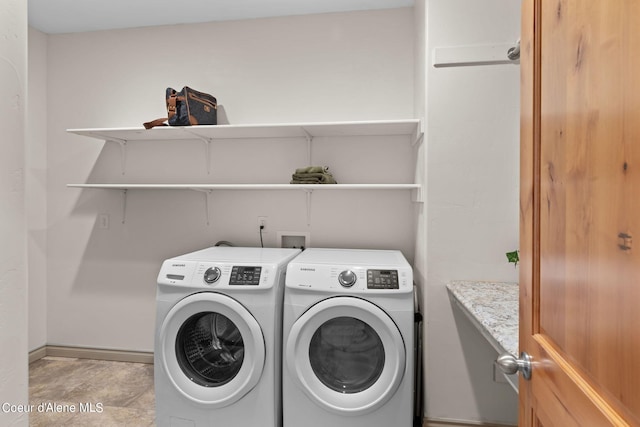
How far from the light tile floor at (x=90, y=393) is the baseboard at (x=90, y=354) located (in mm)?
33

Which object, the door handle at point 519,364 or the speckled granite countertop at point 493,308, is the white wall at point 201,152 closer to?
the speckled granite countertop at point 493,308

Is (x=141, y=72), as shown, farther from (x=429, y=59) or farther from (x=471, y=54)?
(x=471, y=54)

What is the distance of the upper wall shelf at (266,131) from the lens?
88.0 inches

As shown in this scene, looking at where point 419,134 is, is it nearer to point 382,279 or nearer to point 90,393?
point 382,279

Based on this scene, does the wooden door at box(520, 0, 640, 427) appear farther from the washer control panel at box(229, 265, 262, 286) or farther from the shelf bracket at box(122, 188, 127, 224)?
the shelf bracket at box(122, 188, 127, 224)

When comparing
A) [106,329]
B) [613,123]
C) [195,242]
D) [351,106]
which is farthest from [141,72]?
[613,123]

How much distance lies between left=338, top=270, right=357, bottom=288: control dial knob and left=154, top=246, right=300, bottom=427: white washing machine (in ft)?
1.07

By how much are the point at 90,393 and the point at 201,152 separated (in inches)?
70.1

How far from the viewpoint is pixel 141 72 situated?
2787mm

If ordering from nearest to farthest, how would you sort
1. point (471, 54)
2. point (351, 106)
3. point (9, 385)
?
point (9, 385) → point (471, 54) → point (351, 106)

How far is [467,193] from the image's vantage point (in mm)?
1834

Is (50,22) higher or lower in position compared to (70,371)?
higher

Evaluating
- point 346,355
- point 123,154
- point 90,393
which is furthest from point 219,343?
point 123,154

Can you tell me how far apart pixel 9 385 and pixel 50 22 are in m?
2.84
